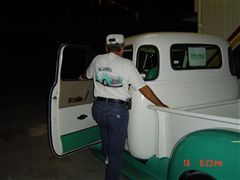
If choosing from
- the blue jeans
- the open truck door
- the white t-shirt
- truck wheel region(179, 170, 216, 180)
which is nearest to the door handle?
the open truck door

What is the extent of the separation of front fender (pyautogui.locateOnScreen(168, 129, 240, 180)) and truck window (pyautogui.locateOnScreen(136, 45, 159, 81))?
0.98 metres

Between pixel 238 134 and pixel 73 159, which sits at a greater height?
pixel 238 134

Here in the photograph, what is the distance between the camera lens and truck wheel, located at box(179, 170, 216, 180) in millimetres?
2281

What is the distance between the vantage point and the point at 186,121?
2.60m

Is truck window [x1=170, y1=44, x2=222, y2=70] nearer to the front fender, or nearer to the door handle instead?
the front fender

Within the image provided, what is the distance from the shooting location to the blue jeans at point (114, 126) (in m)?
3.07

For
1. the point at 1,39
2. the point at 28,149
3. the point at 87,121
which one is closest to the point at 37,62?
the point at 1,39

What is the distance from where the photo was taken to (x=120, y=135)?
123 inches

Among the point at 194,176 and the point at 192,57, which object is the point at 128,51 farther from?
the point at 194,176

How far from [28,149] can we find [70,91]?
2315mm

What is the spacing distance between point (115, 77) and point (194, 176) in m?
1.29

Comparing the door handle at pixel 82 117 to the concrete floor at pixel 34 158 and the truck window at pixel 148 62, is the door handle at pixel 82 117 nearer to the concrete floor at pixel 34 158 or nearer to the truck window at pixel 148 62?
the concrete floor at pixel 34 158

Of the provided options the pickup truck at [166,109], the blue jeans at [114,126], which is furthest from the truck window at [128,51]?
the blue jeans at [114,126]

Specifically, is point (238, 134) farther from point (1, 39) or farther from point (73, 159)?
point (1, 39)
